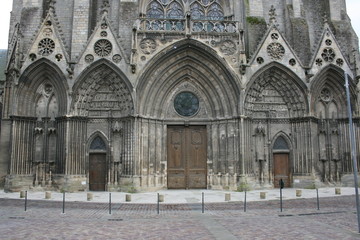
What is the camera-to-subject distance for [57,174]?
20656mm

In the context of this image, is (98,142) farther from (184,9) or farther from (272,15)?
(272,15)

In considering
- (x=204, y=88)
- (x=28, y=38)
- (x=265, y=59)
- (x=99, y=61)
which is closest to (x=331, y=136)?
(x=265, y=59)

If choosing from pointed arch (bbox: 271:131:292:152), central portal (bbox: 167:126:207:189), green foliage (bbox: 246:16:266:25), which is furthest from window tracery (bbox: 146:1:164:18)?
pointed arch (bbox: 271:131:292:152)

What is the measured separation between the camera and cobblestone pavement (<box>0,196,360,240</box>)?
9.42 m

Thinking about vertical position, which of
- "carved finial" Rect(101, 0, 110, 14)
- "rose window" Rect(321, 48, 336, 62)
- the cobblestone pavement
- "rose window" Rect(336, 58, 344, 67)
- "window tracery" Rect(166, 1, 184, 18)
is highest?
"window tracery" Rect(166, 1, 184, 18)

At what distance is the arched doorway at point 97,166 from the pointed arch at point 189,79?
356 cm

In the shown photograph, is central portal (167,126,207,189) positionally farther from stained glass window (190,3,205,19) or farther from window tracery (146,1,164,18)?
window tracery (146,1,164,18)

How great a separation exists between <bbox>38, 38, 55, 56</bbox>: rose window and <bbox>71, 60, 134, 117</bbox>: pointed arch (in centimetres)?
261

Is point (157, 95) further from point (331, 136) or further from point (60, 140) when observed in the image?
point (331, 136)

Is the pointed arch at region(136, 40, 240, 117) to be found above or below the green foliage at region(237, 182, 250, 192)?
above

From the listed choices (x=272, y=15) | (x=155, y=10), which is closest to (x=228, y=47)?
(x=272, y=15)

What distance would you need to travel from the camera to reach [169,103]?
74.7 feet

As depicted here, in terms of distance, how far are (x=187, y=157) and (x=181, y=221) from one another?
10.8 metres

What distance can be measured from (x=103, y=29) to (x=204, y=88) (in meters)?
7.51
